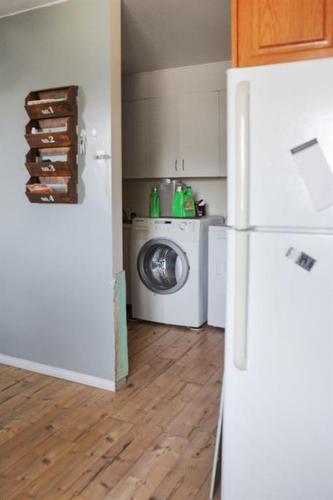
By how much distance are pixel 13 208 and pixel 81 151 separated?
69 centimetres

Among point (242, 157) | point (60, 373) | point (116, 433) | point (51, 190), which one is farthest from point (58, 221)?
point (242, 157)

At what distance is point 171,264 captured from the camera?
3.80 m

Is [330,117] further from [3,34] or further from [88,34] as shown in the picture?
[3,34]

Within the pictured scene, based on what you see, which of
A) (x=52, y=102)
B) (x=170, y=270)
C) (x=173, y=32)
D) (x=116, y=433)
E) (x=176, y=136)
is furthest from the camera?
(x=176, y=136)

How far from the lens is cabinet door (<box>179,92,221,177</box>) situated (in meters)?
3.78

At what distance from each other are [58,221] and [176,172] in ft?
5.49

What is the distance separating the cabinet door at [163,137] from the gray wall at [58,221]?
1.60 meters

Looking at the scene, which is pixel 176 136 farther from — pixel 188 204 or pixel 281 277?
pixel 281 277

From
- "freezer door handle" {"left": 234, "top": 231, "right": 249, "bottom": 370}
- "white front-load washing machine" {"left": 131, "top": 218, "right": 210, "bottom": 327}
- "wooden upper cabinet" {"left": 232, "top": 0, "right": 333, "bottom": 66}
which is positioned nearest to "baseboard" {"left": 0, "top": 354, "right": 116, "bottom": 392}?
"white front-load washing machine" {"left": 131, "top": 218, "right": 210, "bottom": 327}

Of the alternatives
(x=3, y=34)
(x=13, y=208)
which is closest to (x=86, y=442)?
(x=13, y=208)

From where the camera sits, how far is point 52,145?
2.50 m

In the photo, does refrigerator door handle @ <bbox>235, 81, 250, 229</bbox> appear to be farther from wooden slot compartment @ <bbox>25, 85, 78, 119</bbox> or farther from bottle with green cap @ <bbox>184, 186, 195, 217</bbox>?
bottle with green cap @ <bbox>184, 186, 195, 217</bbox>

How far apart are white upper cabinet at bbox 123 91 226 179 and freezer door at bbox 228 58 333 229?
2.49 m

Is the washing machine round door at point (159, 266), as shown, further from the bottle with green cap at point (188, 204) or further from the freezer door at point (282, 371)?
the freezer door at point (282, 371)
